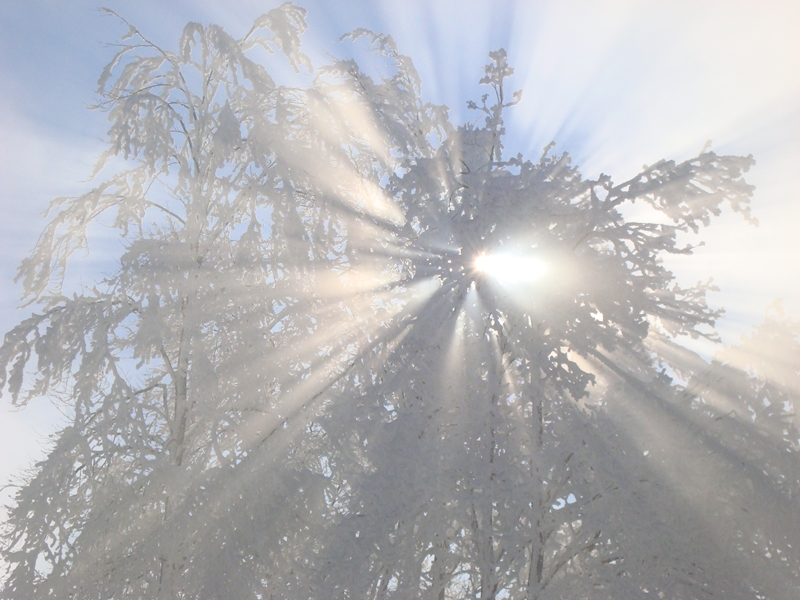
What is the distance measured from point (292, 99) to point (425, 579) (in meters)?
6.24

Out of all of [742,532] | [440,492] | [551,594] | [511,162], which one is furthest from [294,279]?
[742,532]

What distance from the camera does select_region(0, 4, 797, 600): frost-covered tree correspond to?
3973mm

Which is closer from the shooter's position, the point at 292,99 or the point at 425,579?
the point at 425,579

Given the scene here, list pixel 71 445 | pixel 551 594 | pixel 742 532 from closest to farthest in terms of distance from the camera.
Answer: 1. pixel 551 594
2. pixel 742 532
3. pixel 71 445

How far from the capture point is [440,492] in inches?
155

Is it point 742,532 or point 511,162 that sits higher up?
point 511,162

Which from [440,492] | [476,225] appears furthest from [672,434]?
[476,225]

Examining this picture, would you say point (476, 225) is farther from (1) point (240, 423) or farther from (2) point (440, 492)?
(1) point (240, 423)

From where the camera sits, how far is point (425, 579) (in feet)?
15.8

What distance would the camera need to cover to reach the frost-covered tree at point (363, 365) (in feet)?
13.0

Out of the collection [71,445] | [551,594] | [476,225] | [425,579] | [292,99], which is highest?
[292,99]

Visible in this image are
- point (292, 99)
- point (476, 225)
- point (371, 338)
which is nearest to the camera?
point (476, 225)

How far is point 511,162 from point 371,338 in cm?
286

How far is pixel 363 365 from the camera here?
232 inches
